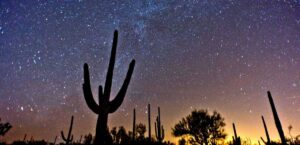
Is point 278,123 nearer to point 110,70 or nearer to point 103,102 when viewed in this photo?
point 110,70

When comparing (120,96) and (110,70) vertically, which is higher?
(110,70)

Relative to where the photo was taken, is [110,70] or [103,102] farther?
[110,70]

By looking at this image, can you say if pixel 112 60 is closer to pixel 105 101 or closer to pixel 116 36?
pixel 116 36

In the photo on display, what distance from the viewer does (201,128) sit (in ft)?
110

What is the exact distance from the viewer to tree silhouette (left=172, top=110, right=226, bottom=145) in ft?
107

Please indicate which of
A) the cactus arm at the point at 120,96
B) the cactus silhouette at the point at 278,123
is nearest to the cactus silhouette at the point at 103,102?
the cactus arm at the point at 120,96

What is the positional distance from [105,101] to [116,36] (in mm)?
2888

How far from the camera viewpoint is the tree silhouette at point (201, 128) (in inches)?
1287

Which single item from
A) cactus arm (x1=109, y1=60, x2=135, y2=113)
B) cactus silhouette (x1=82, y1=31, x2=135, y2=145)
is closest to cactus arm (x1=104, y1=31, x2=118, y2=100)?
cactus silhouette (x1=82, y1=31, x2=135, y2=145)

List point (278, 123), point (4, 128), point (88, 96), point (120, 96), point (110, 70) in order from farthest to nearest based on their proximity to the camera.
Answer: point (4, 128)
point (278, 123)
point (110, 70)
point (120, 96)
point (88, 96)

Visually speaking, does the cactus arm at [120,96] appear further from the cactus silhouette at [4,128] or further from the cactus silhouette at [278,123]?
the cactus silhouette at [4,128]

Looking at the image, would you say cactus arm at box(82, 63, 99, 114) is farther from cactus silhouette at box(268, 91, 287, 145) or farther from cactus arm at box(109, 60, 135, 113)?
cactus silhouette at box(268, 91, 287, 145)

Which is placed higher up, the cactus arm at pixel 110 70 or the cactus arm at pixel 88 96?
→ the cactus arm at pixel 110 70

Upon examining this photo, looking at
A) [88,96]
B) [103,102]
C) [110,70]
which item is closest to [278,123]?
[110,70]
